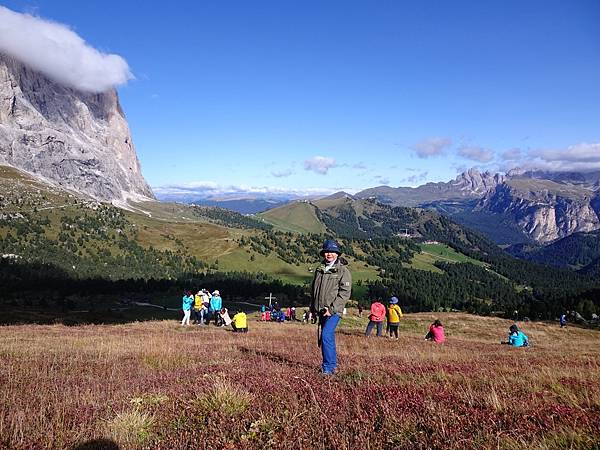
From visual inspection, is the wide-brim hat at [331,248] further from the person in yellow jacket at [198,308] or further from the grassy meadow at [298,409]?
the person in yellow jacket at [198,308]

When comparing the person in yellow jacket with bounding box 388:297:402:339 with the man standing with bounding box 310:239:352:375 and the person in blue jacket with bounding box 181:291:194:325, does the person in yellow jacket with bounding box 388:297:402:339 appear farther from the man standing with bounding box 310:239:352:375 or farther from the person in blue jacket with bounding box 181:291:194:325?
the man standing with bounding box 310:239:352:375

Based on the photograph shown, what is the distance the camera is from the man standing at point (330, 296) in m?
10.5

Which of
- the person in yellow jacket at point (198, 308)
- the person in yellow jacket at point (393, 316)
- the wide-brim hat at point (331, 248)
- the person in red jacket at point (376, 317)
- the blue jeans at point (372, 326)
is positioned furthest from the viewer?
the person in yellow jacket at point (198, 308)

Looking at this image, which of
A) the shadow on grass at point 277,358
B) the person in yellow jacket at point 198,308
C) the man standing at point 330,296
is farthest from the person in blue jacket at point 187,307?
the man standing at point 330,296

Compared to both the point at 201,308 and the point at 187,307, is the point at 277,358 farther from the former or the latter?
the point at 201,308

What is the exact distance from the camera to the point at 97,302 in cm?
13575

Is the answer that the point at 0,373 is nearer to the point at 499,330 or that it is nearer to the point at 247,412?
the point at 247,412

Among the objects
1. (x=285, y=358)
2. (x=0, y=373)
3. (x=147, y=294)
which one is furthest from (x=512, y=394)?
(x=147, y=294)

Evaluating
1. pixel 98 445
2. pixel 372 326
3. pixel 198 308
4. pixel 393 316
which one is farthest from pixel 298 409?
pixel 198 308

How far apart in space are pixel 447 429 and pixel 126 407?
4.86 metres

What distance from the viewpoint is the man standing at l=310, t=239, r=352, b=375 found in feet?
34.3

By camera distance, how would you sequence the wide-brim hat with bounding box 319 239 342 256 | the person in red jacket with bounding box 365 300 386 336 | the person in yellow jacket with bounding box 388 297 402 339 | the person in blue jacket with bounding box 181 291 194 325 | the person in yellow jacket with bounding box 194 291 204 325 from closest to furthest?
1. the wide-brim hat with bounding box 319 239 342 256
2. the person in red jacket with bounding box 365 300 386 336
3. the person in yellow jacket with bounding box 388 297 402 339
4. the person in blue jacket with bounding box 181 291 194 325
5. the person in yellow jacket with bounding box 194 291 204 325

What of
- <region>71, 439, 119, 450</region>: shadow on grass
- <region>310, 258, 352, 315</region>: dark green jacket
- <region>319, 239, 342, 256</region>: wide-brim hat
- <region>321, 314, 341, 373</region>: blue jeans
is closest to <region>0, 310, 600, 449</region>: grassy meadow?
<region>71, 439, 119, 450</region>: shadow on grass

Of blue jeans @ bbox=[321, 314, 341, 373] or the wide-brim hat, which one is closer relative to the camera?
blue jeans @ bbox=[321, 314, 341, 373]
